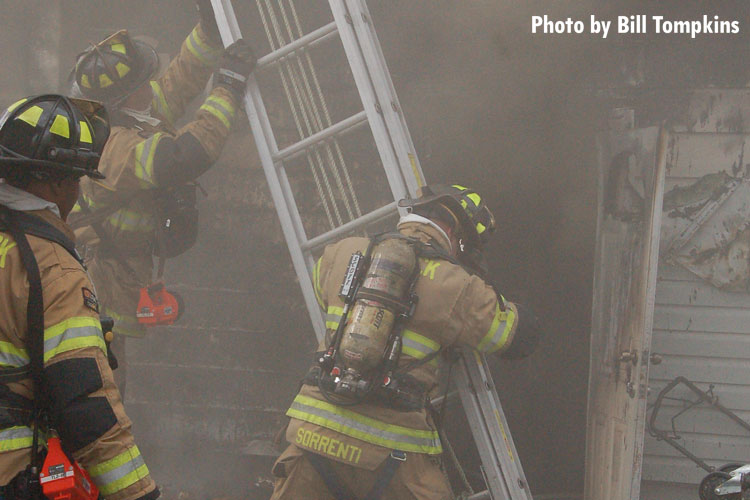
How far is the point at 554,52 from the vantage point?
512cm

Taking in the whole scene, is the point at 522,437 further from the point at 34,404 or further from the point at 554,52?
the point at 34,404

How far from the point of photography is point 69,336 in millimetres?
2277

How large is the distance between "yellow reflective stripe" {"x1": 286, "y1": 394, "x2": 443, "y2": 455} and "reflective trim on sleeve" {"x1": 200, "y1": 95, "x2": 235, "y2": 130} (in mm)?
1558

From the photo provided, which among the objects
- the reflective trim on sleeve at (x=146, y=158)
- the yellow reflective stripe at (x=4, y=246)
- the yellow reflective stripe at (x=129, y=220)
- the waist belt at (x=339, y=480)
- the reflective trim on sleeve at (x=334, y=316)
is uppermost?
the yellow reflective stripe at (x=4, y=246)

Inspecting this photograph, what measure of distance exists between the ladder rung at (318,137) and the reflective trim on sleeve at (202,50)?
695mm

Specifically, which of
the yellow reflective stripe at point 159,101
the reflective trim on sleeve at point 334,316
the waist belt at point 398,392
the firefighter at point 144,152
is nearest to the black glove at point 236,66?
the firefighter at point 144,152

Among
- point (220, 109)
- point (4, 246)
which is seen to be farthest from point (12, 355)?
point (220, 109)

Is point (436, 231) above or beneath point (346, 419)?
above

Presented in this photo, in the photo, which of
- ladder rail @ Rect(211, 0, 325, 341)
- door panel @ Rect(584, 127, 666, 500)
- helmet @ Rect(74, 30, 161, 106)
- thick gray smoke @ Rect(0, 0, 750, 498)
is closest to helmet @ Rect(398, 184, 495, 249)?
ladder rail @ Rect(211, 0, 325, 341)

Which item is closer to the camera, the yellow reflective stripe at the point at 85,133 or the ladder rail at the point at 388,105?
the yellow reflective stripe at the point at 85,133

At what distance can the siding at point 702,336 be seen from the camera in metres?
5.03

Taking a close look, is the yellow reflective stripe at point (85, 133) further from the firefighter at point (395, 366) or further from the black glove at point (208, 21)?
the black glove at point (208, 21)

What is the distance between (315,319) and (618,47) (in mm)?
2633

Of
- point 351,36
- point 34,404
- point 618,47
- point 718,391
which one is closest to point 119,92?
point 351,36
